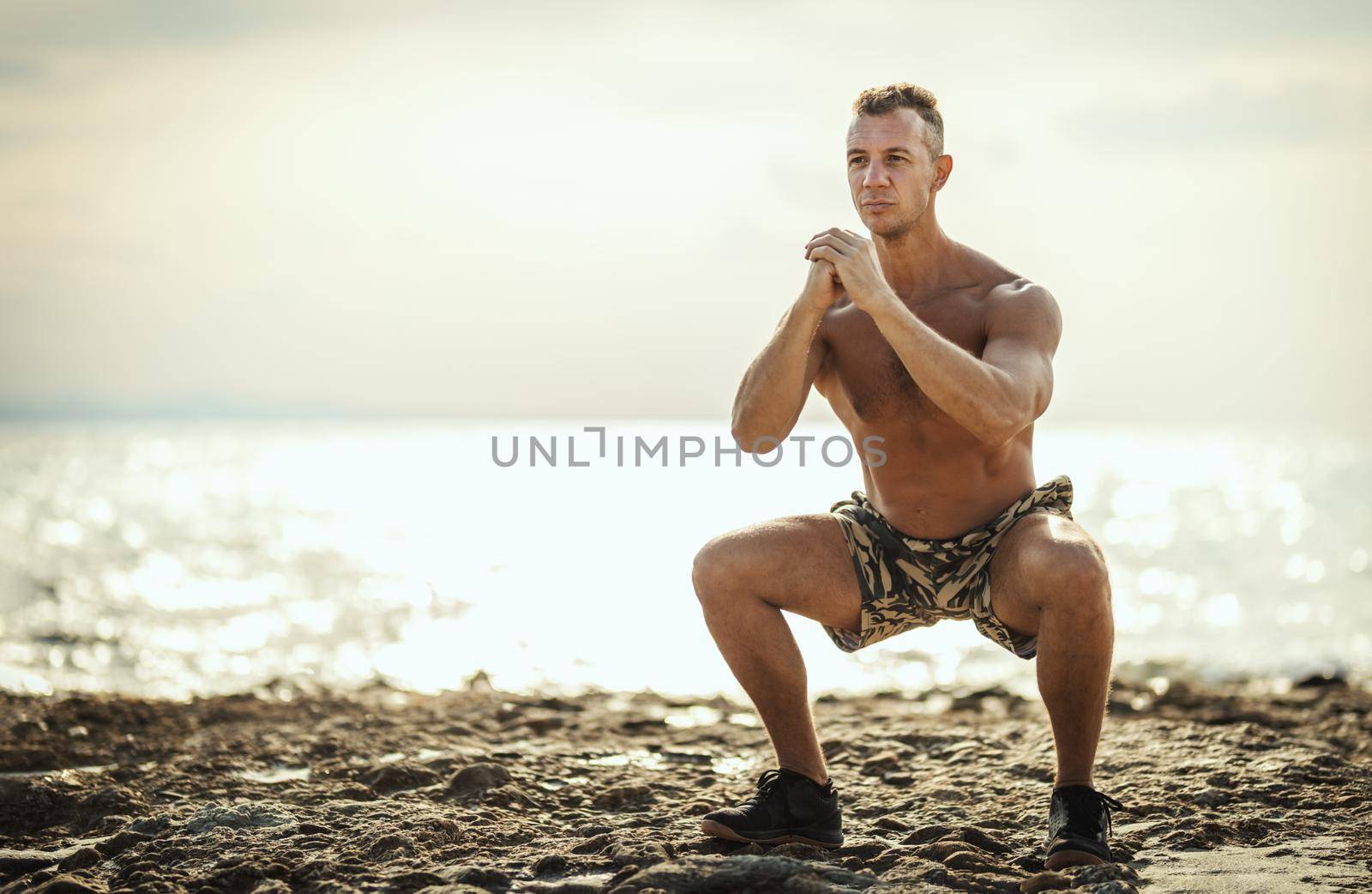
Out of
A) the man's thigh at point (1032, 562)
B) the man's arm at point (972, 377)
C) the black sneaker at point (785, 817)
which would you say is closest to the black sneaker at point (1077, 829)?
the man's thigh at point (1032, 562)

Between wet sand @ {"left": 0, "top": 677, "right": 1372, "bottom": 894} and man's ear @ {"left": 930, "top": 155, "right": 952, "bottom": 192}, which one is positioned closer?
wet sand @ {"left": 0, "top": 677, "right": 1372, "bottom": 894}

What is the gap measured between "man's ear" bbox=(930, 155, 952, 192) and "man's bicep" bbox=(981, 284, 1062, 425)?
1.72 feet

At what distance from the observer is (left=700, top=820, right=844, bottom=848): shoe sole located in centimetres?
359

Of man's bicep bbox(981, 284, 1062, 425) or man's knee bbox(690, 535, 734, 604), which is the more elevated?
man's bicep bbox(981, 284, 1062, 425)

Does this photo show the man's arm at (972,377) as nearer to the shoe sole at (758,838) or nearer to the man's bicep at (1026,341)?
the man's bicep at (1026,341)

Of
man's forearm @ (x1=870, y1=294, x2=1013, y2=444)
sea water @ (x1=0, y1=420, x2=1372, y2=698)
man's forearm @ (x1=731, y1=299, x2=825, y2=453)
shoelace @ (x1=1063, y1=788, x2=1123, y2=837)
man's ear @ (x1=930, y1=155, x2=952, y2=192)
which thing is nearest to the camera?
shoelace @ (x1=1063, y1=788, x2=1123, y2=837)

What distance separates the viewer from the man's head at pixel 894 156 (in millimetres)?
4043

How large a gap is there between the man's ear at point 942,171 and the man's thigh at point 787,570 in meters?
1.34

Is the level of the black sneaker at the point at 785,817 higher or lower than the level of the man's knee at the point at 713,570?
lower

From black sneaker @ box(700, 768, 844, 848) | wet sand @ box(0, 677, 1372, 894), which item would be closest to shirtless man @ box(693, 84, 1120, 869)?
black sneaker @ box(700, 768, 844, 848)

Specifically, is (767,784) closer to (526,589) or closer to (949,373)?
(949,373)

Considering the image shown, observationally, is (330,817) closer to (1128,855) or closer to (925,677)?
(1128,855)

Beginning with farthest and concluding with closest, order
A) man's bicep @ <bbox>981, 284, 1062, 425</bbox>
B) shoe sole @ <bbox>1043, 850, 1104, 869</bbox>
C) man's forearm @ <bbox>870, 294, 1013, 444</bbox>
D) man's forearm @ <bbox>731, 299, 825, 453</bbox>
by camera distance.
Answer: man's forearm @ <bbox>731, 299, 825, 453</bbox> → man's bicep @ <bbox>981, 284, 1062, 425</bbox> → man's forearm @ <bbox>870, 294, 1013, 444</bbox> → shoe sole @ <bbox>1043, 850, 1104, 869</bbox>

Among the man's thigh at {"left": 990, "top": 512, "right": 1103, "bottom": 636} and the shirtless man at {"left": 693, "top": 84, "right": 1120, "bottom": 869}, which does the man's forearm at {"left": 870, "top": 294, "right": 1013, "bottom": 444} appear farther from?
the man's thigh at {"left": 990, "top": 512, "right": 1103, "bottom": 636}
